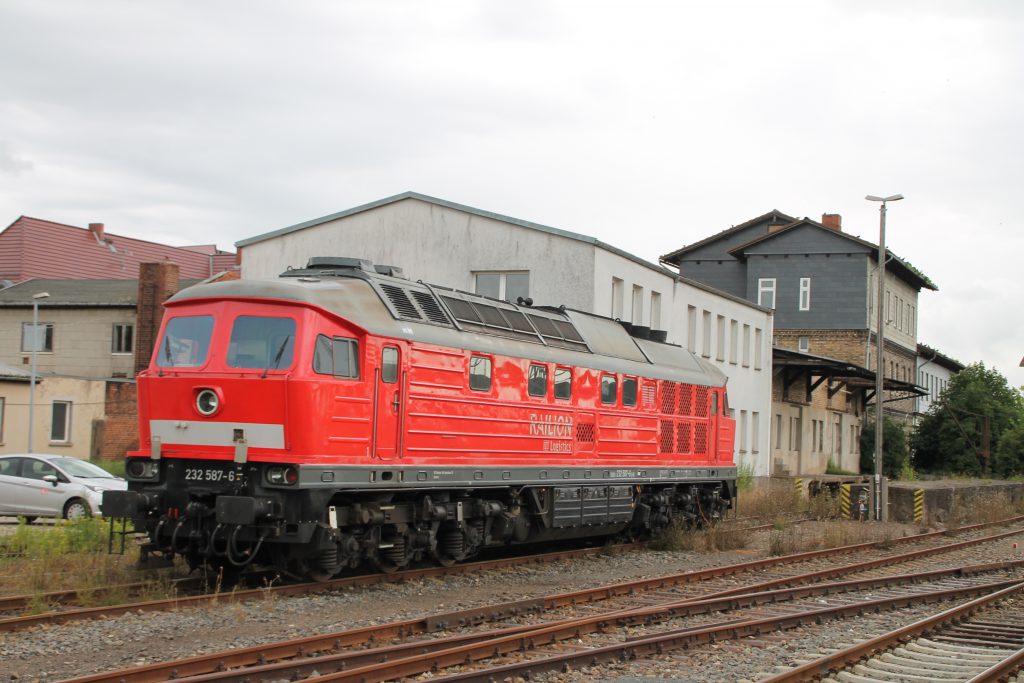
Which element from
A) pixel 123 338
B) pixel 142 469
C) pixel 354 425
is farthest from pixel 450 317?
pixel 123 338

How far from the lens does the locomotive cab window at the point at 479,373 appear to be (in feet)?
49.6

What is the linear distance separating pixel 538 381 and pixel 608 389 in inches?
89.1

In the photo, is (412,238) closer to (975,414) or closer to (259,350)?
(259,350)

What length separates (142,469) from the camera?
13.1 metres

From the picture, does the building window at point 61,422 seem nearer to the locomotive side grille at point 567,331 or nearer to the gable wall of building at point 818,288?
the locomotive side grille at point 567,331

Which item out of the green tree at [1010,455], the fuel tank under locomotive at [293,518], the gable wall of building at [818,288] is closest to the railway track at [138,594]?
the fuel tank under locomotive at [293,518]

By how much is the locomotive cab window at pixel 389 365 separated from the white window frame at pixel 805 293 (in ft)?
149

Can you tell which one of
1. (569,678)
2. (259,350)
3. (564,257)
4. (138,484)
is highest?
(564,257)

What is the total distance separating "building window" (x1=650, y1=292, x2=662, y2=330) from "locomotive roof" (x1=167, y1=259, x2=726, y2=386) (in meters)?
13.0

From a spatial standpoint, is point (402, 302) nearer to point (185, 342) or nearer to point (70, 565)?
point (185, 342)

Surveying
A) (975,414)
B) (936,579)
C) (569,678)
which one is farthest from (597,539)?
(975,414)

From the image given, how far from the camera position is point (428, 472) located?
1419 cm

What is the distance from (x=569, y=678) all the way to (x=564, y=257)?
21.0 metres

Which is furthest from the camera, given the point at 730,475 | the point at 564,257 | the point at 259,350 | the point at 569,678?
the point at 564,257
